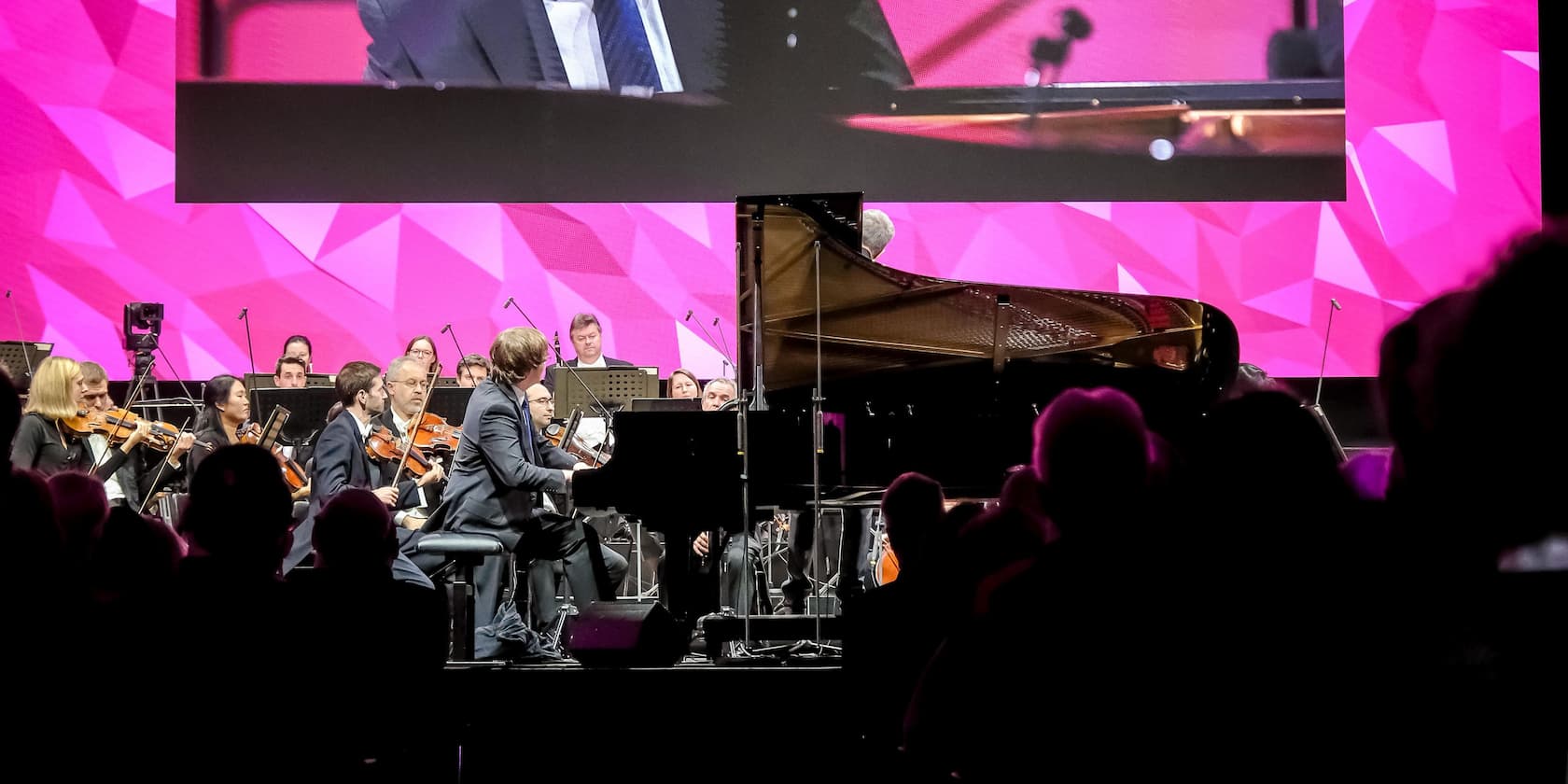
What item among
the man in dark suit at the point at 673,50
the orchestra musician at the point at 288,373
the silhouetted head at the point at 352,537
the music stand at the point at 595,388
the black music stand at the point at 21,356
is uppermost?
the man in dark suit at the point at 673,50

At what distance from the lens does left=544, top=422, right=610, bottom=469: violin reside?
21.7 ft

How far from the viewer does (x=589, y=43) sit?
913 centimetres

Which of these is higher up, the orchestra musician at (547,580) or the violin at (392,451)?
the violin at (392,451)

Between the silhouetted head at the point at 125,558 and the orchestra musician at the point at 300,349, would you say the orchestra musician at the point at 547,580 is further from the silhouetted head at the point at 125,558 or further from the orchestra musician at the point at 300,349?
the silhouetted head at the point at 125,558

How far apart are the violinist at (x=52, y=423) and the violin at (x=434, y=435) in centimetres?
166

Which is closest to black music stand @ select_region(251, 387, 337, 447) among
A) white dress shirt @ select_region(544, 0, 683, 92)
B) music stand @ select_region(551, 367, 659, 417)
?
music stand @ select_region(551, 367, 659, 417)

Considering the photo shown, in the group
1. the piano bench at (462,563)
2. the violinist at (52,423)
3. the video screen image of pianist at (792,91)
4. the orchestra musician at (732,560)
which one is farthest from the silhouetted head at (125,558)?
the video screen image of pianist at (792,91)

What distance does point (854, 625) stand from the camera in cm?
290

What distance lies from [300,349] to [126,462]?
1.75 meters

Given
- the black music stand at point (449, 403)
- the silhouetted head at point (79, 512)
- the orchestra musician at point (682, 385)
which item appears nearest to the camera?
the silhouetted head at point (79, 512)

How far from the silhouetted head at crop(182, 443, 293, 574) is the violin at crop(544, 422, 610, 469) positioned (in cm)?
402

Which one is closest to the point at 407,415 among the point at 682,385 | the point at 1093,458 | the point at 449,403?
the point at 449,403

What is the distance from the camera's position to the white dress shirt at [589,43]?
9.03m

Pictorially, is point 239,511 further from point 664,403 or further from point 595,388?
point 595,388
